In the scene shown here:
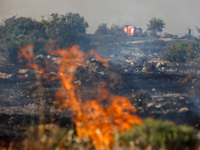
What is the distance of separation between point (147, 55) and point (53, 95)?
18.7 m

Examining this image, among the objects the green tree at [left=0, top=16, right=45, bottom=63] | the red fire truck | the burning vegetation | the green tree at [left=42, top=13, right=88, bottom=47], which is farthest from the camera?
the red fire truck

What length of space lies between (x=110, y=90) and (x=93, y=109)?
3.66m

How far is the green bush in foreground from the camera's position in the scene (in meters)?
5.30

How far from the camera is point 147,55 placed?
2944cm

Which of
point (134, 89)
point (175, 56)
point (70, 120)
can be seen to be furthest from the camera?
point (175, 56)

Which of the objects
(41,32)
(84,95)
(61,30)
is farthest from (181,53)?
(41,32)

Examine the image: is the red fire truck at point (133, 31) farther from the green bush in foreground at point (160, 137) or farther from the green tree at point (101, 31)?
the green bush in foreground at point (160, 137)

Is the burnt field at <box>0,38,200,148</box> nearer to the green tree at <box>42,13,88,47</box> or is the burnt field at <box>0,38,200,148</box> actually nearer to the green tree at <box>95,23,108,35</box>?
the green tree at <box>42,13,88,47</box>

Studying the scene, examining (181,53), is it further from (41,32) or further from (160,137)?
(160,137)

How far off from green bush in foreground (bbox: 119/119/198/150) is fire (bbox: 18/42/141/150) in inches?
24.4

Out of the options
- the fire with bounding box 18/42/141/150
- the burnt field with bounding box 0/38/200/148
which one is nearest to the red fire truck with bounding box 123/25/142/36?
the burnt field with bounding box 0/38/200/148

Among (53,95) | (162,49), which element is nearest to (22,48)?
(53,95)

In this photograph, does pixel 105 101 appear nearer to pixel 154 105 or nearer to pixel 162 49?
pixel 154 105

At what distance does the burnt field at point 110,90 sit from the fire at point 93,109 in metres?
0.43
